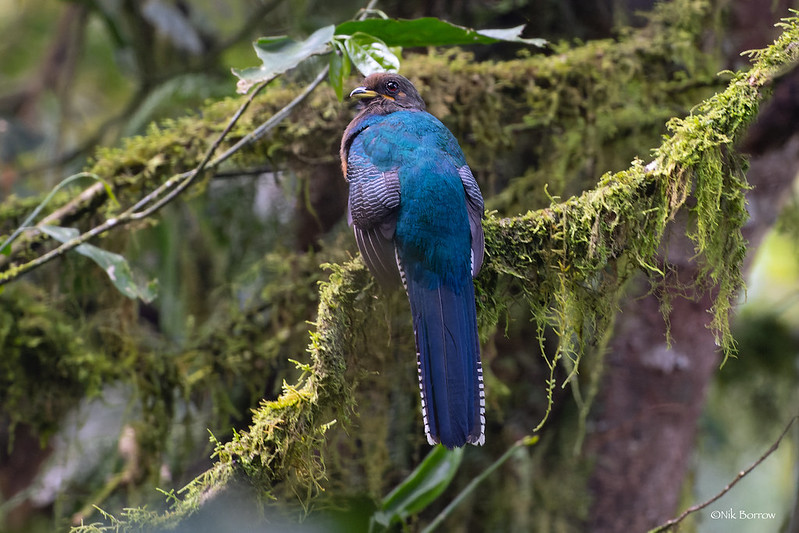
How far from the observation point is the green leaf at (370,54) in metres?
2.65

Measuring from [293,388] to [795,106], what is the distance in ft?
11.5

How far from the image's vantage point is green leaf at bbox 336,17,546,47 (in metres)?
2.83

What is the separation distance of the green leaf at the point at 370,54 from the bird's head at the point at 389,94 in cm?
51

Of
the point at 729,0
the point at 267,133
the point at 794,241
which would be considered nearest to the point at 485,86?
the point at 267,133

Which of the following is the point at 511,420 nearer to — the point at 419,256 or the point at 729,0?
the point at 419,256

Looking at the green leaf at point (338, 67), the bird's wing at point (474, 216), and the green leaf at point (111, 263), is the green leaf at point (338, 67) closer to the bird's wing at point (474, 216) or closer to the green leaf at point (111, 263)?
the bird's wing at point (474, 216)

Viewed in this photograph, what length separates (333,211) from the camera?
14.5 ft

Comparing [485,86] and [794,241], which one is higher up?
[485,86]

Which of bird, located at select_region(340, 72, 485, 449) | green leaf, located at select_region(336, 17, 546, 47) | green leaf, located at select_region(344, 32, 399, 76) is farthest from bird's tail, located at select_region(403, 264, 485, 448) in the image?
green leaf, located at select_region(336, 17, 546, 47)

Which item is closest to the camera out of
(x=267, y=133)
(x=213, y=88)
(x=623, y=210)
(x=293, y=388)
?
(x=293, y=388)

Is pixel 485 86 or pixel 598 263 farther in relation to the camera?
pixel 485 86

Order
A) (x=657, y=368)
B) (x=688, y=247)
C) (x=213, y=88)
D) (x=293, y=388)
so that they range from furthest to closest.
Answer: (x=213, y=88), (x=657, y=368), (x=688, y=247), (x=293, y=388)

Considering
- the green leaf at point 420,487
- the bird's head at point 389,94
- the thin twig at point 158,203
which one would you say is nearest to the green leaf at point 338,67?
the thin twig at point 158,203

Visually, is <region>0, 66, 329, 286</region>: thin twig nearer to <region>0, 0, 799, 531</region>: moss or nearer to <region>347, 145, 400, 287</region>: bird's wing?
<region>0, 0, 799, 531</region>: moss
